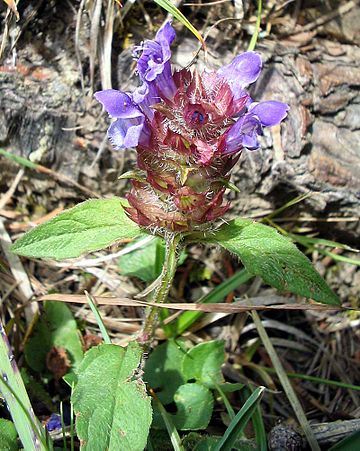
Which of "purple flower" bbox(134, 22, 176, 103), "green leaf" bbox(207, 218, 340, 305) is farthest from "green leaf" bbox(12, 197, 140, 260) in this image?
"purple flower" bbox(134, 22, 176, 103)

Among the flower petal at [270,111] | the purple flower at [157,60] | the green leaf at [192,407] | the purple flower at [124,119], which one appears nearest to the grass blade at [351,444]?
the green leaf at [192,407]

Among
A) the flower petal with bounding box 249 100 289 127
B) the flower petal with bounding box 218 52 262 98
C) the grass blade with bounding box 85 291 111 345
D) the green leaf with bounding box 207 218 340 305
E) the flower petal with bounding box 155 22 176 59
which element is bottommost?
the grass blade with bounding box 85 291 111 345

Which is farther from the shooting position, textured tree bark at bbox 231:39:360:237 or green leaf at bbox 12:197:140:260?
textured tree bark at bbox 231:39:360:237

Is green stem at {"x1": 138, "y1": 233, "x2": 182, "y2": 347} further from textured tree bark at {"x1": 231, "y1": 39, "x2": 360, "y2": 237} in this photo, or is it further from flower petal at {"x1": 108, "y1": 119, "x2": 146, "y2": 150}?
textured tree bark at {"x1": 231, "y1": 39, "x2": 360, "y2": 237}

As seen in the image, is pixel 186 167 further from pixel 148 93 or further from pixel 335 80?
pixel 335 80

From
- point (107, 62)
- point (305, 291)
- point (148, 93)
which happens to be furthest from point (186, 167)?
point (107, 62)

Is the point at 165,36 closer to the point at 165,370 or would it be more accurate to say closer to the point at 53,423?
the point at 165,370

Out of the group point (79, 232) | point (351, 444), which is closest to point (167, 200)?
point (79, 232)

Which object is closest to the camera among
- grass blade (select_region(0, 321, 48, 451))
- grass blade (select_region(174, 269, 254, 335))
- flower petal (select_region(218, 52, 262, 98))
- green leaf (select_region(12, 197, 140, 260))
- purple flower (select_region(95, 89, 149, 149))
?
grass blade (select_region(0, 321, 48, 451))
